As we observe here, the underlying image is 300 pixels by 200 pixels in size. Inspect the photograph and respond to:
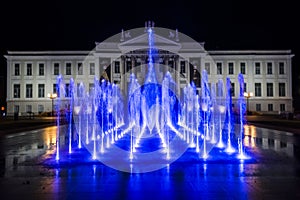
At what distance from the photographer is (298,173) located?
9188 mm

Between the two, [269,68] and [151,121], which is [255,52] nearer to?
[269,68]

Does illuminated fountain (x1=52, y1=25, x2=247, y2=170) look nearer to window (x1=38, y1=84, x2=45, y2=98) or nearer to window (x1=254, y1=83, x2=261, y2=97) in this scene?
window (x1=38, y1=84, x2=45, y2=98)

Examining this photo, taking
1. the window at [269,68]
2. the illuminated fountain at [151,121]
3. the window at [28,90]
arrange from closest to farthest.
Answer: the illuminated fountain at [151,121], the window at [269,68], the window at [28,90]

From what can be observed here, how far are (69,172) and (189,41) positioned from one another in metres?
58.6

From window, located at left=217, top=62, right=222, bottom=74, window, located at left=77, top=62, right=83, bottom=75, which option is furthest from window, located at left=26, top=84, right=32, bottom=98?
window, located at left=217, top=62, right=222, bottom=74

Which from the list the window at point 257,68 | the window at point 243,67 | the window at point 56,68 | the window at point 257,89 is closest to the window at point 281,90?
the window at point 257,89

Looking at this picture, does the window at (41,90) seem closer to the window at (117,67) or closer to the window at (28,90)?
the window at (28,90)

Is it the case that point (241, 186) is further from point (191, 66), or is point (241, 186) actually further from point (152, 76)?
point (191, 66)

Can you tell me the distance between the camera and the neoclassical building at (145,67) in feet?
211

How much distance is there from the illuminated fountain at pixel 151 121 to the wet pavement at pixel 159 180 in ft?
4.33

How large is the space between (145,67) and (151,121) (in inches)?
1435

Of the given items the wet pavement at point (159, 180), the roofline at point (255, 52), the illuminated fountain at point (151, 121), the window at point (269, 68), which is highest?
the roofline at point (255, 52)

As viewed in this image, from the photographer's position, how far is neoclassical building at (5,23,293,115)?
6444 cm

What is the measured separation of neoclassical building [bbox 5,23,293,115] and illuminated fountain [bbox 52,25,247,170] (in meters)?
1.92
